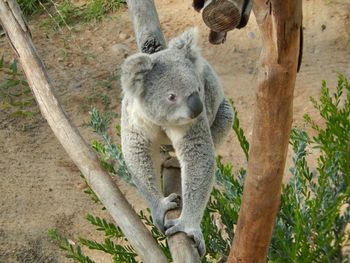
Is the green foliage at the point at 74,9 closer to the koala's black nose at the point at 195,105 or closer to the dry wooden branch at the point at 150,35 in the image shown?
the dry wooden branch at the point at 150,35

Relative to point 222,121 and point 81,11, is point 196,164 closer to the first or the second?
point 222,121

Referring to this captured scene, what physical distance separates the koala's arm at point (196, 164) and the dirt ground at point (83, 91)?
5.54 ft

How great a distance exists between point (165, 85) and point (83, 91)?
2.91 m

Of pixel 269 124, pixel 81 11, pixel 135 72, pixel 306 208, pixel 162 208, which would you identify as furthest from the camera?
pixel 81 11

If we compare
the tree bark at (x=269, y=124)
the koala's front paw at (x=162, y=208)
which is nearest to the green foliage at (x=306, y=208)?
the koala's front paw at (x=162, y=208)

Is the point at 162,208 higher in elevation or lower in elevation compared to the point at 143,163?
lower

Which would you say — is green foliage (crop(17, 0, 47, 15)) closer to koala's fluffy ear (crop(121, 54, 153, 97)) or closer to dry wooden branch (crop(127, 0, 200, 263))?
dry wooden branch (crop(127, 0, 200, 263))

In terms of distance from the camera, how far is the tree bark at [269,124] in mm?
1693

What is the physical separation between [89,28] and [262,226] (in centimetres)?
445

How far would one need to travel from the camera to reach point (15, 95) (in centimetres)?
535

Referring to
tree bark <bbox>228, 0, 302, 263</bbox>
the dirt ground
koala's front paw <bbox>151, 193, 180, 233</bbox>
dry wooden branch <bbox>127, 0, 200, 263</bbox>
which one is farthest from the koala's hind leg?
the dirt ground

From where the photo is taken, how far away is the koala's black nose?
250 centimetres

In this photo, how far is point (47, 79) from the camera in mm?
2865

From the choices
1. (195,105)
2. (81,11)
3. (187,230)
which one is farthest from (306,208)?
(81,11)
